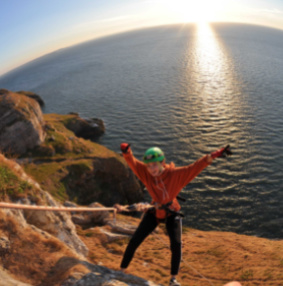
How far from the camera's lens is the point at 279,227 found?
2209cm

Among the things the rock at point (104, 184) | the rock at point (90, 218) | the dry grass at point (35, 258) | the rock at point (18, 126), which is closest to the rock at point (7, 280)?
the dry grass at point (35, 258)

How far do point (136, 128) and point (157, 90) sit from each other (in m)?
26.0

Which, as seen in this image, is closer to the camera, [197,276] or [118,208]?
[118,208]

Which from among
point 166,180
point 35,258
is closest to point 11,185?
point 35,258

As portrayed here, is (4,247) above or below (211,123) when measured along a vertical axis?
below

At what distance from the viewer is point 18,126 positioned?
26.8 metres

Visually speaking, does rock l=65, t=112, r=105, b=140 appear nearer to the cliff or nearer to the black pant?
the cliff

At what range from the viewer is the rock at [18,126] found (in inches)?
1023

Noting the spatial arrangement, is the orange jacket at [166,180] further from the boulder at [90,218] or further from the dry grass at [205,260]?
the boulder at [90,218]

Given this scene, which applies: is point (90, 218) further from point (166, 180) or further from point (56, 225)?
point (166, 180)

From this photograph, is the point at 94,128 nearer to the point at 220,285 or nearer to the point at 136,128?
the point at 136,128

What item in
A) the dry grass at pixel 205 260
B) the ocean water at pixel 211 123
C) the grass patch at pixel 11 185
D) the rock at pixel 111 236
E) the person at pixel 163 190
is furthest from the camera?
the ocean water at pixel 211 123

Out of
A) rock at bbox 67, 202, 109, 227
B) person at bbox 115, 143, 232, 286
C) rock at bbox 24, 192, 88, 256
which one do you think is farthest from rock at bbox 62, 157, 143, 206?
person at bbox 115, 143, 232, 286

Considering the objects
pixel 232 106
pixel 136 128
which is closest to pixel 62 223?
pixel 136 128
